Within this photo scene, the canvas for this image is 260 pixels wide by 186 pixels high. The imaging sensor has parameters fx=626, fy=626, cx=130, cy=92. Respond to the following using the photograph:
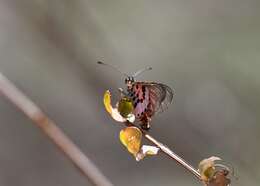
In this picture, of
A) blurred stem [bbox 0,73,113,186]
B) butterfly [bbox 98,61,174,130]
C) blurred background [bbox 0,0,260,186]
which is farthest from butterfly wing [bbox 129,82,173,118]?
blurred background [bbox 0,0,260,186]

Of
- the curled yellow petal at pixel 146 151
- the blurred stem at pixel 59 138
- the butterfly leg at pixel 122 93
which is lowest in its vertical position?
the curled yellow petal at pixel 146 151

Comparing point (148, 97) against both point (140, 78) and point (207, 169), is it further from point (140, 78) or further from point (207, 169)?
point (140, 78)

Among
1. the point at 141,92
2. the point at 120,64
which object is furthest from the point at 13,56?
the point at 141,92

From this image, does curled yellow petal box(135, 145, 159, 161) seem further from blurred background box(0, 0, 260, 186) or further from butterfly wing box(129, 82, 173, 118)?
blurred background box(0, 0, 260, 186)

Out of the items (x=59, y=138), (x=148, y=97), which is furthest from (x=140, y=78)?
(x=59, y=138)

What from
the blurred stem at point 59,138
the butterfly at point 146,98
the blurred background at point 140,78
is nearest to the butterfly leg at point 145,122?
the butterfly at point 146,98

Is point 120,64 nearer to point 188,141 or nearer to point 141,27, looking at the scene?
point 141,27

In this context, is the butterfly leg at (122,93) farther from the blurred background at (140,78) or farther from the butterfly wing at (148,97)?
the blurred background at (140,78)

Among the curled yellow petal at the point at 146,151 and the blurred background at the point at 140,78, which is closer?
the curled yellow petal at the point at 146,151
